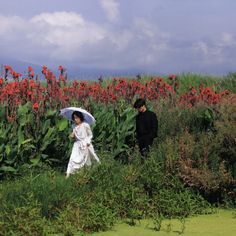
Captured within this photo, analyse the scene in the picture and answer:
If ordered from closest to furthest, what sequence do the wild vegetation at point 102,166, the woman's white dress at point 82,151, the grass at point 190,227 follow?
the grass at point 190,227, the wild vegetation at point 102,166, the woman's white dress at point 82,151

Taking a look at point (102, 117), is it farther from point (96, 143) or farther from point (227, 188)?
point (227, 188)

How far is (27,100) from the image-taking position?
13586 millimetres

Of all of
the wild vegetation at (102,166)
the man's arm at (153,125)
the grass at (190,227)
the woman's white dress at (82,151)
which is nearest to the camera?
the grass at (190,227)

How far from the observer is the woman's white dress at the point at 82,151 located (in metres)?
12.2

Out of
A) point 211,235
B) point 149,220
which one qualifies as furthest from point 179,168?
point 211,235

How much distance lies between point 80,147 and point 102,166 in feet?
5.17

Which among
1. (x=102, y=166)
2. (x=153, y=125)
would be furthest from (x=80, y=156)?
(x=153, y=125)

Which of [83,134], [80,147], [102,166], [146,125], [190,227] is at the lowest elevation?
[190,227]

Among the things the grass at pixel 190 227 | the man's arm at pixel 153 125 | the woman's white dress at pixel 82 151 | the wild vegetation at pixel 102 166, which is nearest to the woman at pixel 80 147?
the woman's white dress at pixel 82 151

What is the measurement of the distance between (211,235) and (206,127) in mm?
5156

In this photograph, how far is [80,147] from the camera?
12227 millimetres

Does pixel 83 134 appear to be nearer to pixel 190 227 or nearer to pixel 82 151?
pixel 82 151

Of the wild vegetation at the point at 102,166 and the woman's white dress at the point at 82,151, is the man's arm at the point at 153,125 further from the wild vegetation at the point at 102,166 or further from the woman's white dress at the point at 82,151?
the woman's white dress at the point at 82,151

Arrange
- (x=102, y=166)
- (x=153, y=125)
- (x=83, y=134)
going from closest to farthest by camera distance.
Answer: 1. (x=102, y=166)
2. (x=83, y=134)
3. (x=153, y=125)
